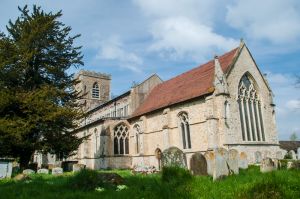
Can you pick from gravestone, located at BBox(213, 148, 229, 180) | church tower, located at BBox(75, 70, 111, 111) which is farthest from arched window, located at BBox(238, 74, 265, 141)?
church tower, located at BBox(75, 70, 111, 111)

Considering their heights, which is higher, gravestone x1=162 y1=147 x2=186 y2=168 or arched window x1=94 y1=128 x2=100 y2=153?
arched window x1=94 y1=128 x2=100 y2=153

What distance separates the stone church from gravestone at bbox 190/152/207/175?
663cm

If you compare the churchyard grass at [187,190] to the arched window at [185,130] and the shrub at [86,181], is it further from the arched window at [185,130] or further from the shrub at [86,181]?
the arched window at [185,130]

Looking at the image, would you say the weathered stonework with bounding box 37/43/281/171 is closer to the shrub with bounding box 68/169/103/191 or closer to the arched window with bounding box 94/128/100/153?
the arched window with bounding box 94/128/100/153

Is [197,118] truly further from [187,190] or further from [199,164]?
[187,190]

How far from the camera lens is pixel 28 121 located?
63.9 feet

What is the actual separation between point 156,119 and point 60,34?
35.7ft

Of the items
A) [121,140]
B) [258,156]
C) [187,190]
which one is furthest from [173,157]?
[121,140]

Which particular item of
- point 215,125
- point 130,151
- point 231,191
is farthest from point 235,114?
point 231,191

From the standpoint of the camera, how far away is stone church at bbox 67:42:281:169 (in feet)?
71.9

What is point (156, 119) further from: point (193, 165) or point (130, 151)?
point (193, 165)

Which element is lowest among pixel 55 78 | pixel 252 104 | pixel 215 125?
pixel 215 125

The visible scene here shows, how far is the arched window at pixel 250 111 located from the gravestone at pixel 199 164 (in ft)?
29.7

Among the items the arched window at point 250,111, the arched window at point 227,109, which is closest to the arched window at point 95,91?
the arched window at point 250,111
